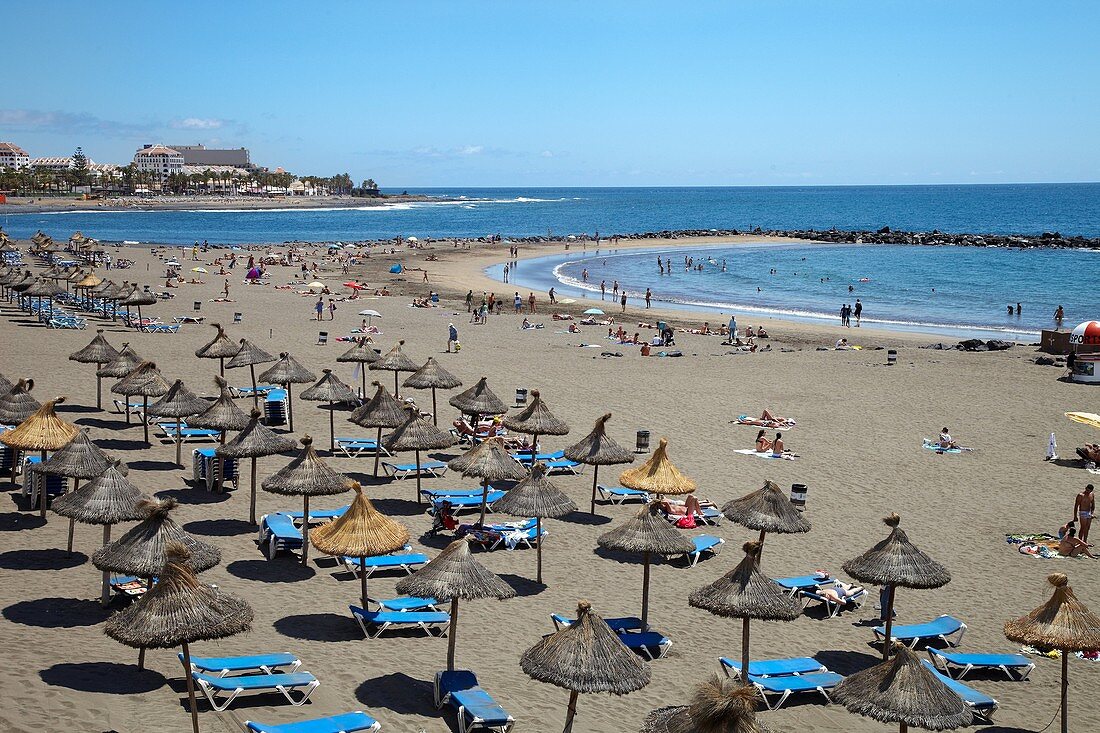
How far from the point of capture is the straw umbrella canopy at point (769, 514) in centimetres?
1304

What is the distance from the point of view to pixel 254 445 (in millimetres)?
14617

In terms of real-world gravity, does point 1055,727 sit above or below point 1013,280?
below

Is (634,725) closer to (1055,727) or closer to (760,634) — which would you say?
(760,634)

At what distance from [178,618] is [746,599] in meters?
5.64

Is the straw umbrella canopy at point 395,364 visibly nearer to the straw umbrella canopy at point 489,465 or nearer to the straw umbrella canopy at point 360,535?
the straw umbrella canopy at point 489,465

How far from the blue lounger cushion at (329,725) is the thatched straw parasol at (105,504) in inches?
136

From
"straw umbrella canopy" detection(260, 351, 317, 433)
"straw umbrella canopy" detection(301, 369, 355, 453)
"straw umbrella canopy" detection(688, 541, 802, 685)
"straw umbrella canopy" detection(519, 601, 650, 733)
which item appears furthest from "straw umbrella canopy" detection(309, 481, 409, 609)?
"straw umbrella canopy" detection(260, 351, 317, 433)

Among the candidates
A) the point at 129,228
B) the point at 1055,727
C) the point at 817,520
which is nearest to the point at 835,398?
the point at 817,520

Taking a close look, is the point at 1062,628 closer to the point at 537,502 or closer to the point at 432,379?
the point at 537,502

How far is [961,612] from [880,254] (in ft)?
253

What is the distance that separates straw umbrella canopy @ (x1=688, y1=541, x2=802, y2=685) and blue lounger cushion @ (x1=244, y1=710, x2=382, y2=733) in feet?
11.8

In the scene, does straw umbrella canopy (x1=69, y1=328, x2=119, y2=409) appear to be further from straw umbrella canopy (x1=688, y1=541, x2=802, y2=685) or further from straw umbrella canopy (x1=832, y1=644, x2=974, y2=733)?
straw umbrella canopy (x1=832, y1=644, x2=974, y2=733)

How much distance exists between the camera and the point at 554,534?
15.8 m

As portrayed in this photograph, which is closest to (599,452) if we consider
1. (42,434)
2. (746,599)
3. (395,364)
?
(746,599)
